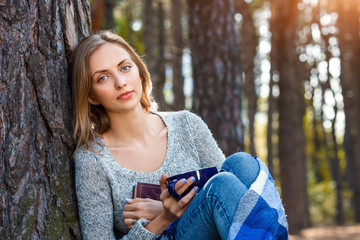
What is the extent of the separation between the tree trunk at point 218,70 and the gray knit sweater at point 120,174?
2307 mm

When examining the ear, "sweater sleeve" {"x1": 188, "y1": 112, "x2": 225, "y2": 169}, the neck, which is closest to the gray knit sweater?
"sweater sleeve" {"x1": 188, "y1": 112, "x2": 225, "y2": 169}

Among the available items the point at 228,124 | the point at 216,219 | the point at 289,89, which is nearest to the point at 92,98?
the point at 216,219

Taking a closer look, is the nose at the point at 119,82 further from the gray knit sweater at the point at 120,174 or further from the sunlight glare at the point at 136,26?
the sunlight glare at the point at 136,26

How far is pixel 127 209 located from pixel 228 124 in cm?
293

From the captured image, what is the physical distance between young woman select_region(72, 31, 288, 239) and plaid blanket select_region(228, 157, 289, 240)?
60mm

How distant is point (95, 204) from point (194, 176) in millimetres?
604

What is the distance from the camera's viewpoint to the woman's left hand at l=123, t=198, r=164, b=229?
280 centimetres

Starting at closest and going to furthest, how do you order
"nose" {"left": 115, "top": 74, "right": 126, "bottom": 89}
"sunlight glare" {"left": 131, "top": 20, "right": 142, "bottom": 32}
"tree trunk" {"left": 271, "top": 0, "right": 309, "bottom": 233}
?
"nose" {"left": 115, "top": 74, "right": 126, "bottom": 89}, "tree trunk" {"left": 271, "top": 0, "right": 309, "bottom": 233}, "sunlight glare" {"left": 131, "top": 20, "right": 142, "bottom": 32}

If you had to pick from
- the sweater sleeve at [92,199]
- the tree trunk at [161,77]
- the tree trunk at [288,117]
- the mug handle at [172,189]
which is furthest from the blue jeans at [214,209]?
the tree trunk at [288,117]

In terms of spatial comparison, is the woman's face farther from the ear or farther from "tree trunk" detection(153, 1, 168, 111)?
"tree trunk" detection(153, 1, 168, 111)

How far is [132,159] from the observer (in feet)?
9.95

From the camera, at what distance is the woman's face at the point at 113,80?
2.91 meters

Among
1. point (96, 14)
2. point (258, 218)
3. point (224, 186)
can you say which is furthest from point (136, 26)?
point (258, 218)

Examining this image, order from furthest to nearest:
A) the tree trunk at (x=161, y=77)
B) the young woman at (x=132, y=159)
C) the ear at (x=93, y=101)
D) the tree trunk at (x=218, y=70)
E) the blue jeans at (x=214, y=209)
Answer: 1. the tree trunk at (x=161, y=77)
2. the tree trunk at (x=218, y=70)
3. the ear at (x=93, y=101)
4. the young woman at (x=132, y=159)
5. the blue jeans at (x=214, y=209)
